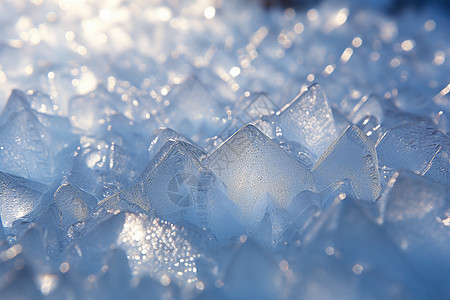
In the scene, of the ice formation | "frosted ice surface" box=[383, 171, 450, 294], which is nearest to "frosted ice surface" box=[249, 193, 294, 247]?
the ice formation

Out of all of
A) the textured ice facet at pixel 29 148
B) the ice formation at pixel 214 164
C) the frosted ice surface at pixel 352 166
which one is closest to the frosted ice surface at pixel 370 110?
the ice formation at pixel 214 164

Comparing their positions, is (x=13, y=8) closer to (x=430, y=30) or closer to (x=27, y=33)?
(x=27, y=33)

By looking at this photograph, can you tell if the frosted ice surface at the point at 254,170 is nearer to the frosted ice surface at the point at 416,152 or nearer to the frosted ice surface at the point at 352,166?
the frosted ice surface at the point at 352,166

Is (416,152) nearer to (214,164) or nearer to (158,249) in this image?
(214,164)

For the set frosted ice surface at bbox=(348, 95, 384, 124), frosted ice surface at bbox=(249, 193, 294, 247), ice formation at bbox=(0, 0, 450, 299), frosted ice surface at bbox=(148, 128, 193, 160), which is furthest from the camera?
frosted ice surface at bbox=(348, 95, 384, 124)

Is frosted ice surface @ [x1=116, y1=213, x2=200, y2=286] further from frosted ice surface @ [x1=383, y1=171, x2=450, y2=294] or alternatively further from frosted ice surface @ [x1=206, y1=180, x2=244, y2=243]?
frosted ice surface @ [x1=383, y1=171, x2=450, y2=294]

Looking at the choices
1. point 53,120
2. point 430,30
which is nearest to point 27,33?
point 53,120
